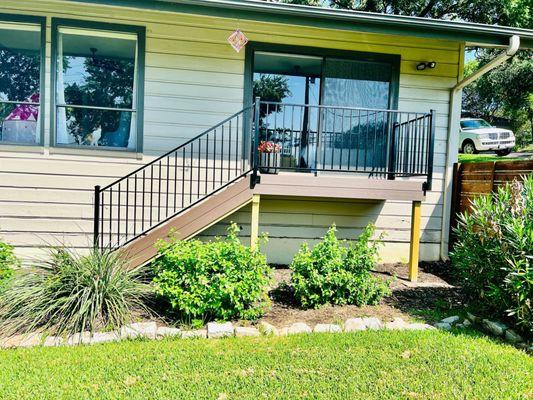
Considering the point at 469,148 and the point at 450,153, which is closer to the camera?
the point at 450,153

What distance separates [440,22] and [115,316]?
16.8ft

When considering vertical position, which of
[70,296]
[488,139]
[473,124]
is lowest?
[70,296]

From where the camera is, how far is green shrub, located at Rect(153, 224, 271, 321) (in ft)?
11.2

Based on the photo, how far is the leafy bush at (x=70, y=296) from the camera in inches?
128

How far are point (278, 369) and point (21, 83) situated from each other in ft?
16.7

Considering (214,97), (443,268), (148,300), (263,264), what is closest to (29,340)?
(148,300)

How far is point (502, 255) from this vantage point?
10.9ft

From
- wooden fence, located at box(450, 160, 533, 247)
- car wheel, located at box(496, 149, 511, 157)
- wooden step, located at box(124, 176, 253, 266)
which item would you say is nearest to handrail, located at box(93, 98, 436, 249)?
→ wooden step, located at box(124, 176, 253, 266)

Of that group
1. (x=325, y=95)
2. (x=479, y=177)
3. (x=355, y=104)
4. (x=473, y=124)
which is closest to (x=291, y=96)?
(x=325, y=95)

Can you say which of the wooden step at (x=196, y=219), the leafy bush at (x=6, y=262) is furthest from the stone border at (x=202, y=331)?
the wooden step at (x=196, y=219)

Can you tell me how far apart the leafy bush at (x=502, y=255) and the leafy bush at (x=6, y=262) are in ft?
14.4

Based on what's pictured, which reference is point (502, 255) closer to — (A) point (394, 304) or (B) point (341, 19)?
(A) point (394, 304)

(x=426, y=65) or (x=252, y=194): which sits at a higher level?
(x=426, y=65)

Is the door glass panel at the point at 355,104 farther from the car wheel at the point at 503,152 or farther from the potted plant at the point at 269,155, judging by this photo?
the car wheel at the point at 503,152
